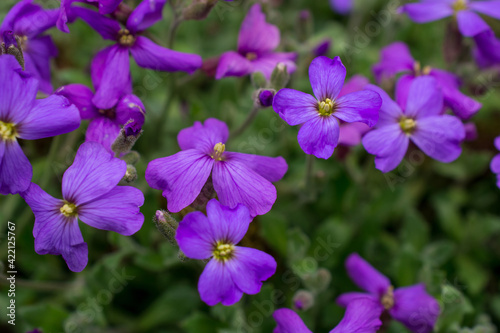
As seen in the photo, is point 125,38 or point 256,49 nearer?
point 125,38

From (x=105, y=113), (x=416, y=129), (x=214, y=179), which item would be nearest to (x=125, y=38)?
(x=105, y=113)

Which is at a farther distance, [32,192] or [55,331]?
[55,331]

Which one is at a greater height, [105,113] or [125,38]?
[125,38]

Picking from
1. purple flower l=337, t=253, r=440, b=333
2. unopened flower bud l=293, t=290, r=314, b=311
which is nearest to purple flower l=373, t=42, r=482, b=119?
purple flower l=337, t=253, r=440, b=333

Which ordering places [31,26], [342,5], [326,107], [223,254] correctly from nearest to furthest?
1. [223,254]
2. [326,107]
3. [31,26]
4. [342,5]

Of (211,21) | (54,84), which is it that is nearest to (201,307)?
(54,84)

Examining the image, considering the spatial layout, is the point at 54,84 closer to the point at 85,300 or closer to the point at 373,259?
the point at 85,300

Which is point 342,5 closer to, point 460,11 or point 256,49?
point 460,11

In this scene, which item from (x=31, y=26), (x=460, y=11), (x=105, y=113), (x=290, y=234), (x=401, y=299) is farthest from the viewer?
(x=460, y=11)
